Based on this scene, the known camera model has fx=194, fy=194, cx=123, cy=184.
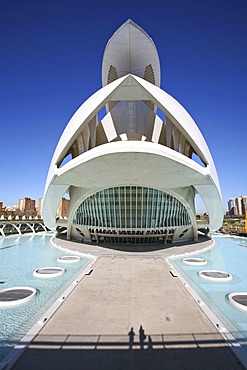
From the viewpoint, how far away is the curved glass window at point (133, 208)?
17922 mm

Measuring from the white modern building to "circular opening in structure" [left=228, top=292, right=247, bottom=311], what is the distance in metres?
6.21

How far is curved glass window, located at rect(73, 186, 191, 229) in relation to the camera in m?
17.9

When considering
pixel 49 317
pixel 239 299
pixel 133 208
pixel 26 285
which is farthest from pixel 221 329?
pixel 133 208

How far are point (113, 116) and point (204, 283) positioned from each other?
63.7 ft

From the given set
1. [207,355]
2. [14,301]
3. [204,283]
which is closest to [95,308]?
[14,301]

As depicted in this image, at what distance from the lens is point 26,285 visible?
27.9 ft

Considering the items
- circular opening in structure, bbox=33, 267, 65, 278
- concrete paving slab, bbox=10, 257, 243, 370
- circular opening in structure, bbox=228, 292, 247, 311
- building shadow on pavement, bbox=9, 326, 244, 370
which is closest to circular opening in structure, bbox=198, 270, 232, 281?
circular opening in structure, bbox=228, 292, 247, 311

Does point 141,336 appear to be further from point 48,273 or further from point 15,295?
point 48,273

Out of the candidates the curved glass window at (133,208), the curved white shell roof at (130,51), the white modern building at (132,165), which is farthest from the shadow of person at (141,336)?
the curved white shell roof at (130,51)

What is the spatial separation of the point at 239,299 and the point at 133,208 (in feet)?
39.0

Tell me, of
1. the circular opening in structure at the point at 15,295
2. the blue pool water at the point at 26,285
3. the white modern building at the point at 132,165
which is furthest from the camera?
the white modern building at the point at 132,165

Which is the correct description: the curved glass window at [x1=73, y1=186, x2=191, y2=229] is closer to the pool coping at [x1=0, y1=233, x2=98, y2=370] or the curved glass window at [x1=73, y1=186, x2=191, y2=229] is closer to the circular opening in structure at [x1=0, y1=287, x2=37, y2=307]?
the pool coping at [x1=0, y1=233, x2=98, y2=370]

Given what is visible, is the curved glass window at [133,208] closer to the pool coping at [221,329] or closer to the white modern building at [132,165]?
the white modern building at [132,165]

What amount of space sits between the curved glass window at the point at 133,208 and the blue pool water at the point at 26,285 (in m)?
4.99
